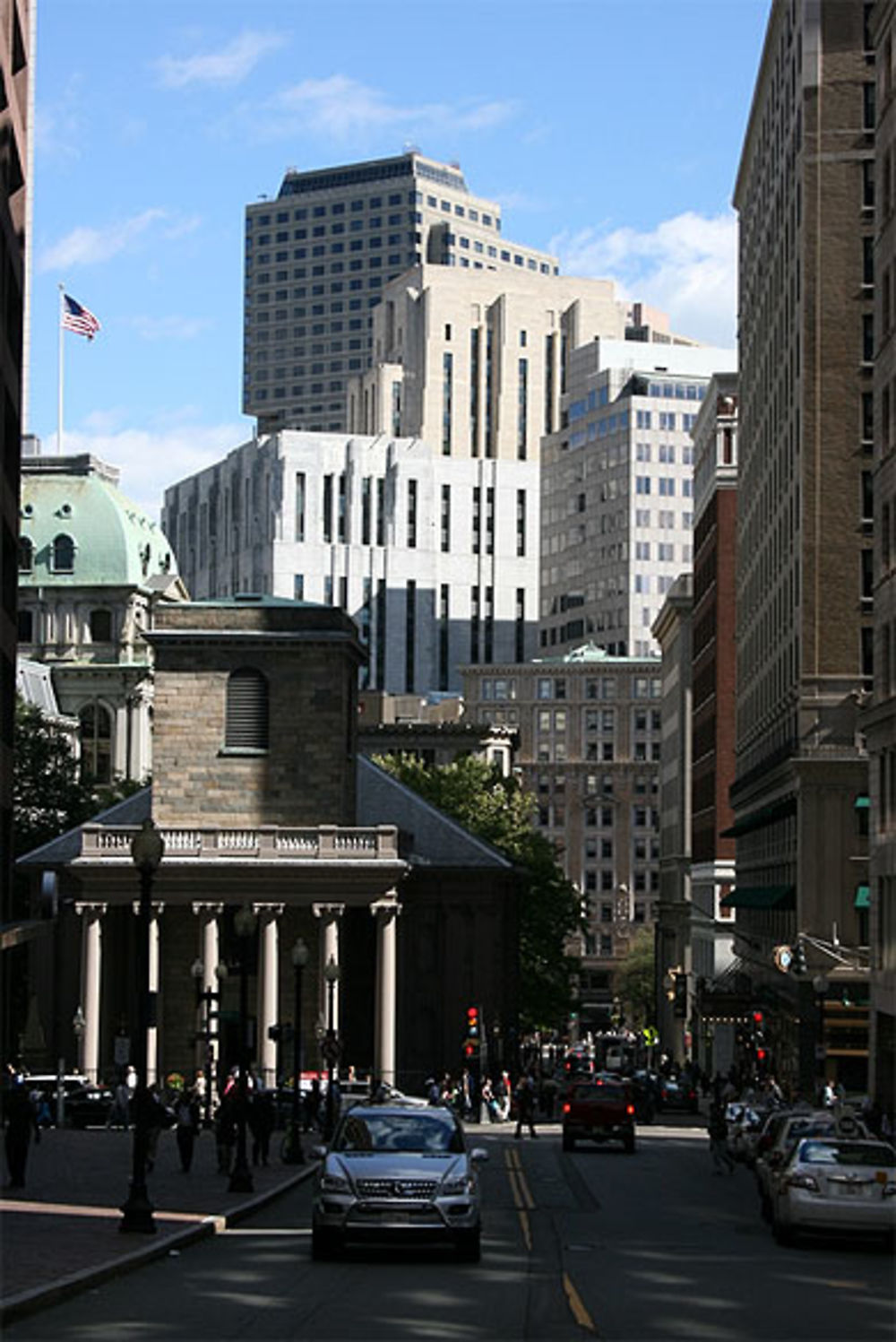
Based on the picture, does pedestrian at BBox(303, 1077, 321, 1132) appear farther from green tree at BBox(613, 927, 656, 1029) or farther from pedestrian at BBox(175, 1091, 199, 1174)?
green tree at BBox(613, 927, 656, 1029)

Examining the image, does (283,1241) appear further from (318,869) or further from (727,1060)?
(727,1060)

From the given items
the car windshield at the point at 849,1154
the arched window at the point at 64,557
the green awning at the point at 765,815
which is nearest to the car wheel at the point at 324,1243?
the car windshield at the point at 849,1154

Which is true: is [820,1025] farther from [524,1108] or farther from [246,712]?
[246,712]

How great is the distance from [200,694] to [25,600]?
83.9 meters

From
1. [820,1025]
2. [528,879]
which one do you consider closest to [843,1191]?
[820,1025]

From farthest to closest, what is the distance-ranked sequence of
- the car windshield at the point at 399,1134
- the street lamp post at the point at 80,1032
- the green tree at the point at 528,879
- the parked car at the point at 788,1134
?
the green tree at the point at 528,879, the street lamp post at the point at 80,1032, the parked car at the point at 788,1134, the car windshield at the point at 399,1134

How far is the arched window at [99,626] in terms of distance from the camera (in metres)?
172

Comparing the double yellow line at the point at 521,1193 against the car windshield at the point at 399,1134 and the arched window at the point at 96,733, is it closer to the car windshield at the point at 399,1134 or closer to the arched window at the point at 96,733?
the car windshield at the point at 399,1134

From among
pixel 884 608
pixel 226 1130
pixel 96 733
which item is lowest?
pixel 226 1130

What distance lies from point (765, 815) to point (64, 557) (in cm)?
9206

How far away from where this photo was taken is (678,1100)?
9275 cm

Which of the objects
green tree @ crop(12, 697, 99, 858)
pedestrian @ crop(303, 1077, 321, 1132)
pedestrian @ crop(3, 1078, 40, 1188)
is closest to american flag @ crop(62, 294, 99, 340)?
green tree @ crop(12, 697, 99, 858)

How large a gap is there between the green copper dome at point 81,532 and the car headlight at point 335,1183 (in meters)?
145

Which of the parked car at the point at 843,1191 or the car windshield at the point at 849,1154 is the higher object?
the car windshield at the point at 849,1154
